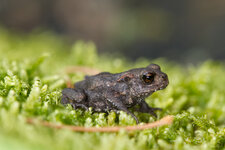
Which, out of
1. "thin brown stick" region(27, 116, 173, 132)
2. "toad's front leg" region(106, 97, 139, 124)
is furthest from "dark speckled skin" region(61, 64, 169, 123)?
"thin brown stick" region(27, 116, 173, 132)

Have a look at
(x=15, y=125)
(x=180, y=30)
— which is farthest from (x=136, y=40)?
(x=15, y=125)

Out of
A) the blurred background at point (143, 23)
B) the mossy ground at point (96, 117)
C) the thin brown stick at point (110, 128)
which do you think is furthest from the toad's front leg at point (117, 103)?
the blurred background at point (143, 23)

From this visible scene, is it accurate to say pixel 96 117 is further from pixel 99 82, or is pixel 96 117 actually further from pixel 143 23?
pixel 143 23

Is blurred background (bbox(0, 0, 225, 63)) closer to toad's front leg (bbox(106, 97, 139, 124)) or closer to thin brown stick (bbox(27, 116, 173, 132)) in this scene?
toad's front leg (bbox(106, 97, 139, 124))

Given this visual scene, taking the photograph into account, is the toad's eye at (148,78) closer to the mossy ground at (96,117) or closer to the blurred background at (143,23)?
the mossy ground at (96,117)

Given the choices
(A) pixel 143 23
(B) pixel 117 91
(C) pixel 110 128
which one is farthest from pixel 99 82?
(A) pixel 143 23
